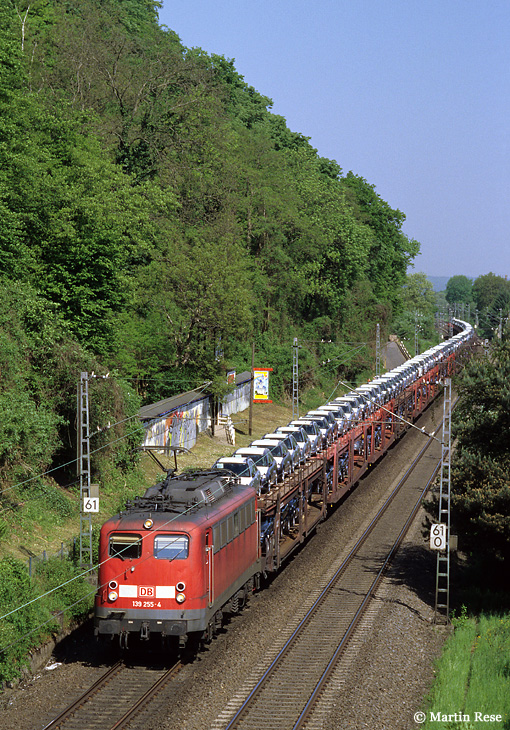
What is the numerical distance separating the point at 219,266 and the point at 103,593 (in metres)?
32.0

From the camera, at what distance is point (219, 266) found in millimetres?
48594

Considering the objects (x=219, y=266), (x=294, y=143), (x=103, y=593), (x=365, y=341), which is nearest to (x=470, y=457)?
(x=103, y=593)

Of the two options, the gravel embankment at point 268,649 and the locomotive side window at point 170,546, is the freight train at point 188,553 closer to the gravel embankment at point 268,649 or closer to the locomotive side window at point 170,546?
the locomotive side window at point 170,546

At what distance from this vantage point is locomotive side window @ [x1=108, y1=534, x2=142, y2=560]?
1836 centimetres

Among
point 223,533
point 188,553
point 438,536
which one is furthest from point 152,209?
point 188,553

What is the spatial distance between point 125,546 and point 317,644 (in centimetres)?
577

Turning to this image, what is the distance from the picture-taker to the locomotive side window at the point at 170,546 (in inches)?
719

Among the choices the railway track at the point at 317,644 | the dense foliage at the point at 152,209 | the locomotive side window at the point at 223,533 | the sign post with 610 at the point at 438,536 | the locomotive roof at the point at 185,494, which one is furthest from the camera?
the dense foliage at the point at 152,209

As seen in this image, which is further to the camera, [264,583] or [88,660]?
[264,583]

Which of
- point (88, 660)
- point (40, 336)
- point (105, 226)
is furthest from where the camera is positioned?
point (105, 226)

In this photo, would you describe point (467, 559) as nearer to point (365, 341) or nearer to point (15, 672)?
point (15, 672)

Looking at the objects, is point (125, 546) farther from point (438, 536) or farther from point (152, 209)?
point (152, 209)

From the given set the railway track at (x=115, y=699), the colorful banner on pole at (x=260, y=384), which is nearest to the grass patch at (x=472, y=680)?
the railway track at (x=115, y=699)

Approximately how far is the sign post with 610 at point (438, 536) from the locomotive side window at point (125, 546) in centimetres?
871
